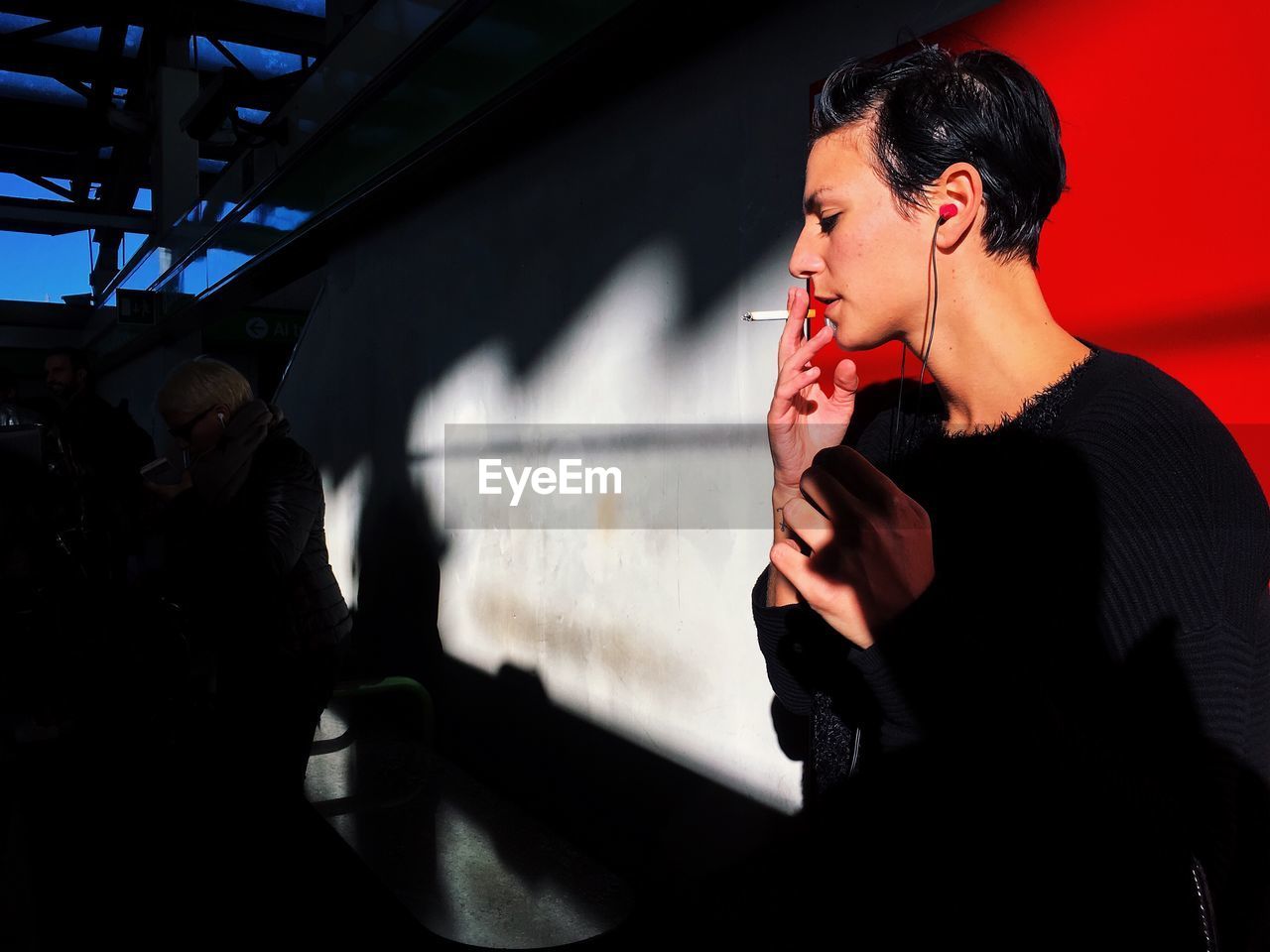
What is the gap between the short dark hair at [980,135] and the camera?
3.59ft

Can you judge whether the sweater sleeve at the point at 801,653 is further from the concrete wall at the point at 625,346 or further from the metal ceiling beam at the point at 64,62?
the metal ceiling beam at the point at 64,62

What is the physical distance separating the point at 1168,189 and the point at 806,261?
21.4 inches

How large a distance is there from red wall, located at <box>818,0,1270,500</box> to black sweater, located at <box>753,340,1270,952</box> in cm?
30

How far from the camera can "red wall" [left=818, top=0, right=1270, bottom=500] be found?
47.2 inches

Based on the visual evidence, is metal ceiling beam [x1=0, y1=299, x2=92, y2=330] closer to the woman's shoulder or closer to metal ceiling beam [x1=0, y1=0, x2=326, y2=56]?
metal ceiling beam [x1=0, y1=0, x2=326, y2=56]

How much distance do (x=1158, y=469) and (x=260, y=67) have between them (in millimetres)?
12383

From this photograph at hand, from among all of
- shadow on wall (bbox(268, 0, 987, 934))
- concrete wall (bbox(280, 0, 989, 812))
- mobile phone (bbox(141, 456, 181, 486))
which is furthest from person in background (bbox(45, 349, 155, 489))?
concrete wall (bbox(280, 0, 989, 812))

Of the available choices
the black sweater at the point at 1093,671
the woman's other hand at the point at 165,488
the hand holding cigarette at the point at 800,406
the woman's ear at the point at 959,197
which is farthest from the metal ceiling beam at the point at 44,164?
the black sweater at the point at 1093,671

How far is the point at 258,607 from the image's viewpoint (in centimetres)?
255

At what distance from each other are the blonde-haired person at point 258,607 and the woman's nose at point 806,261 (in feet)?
6.13

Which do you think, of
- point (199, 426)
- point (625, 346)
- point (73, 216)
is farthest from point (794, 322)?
point (73, 216)

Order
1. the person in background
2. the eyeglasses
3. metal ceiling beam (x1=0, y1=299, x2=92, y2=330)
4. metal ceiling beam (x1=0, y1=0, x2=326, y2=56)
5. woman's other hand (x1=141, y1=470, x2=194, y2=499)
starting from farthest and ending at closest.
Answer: metal ceiling beam (x1=0, y1=299, x2=92, y2=330) → metal ceiling beam (x1=0, y1=0, x2=326, y2=56) → the person in background → woman's other hand (x1=141, y1=470, x2=194, y2=499) → the eyeglasses

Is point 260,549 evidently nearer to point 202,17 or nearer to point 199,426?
point 199,426

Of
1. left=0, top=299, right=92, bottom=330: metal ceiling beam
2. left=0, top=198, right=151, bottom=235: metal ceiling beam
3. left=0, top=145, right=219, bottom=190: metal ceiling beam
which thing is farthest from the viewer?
left=0, top=299, right=92, bottom=330: metal ceiling beam
